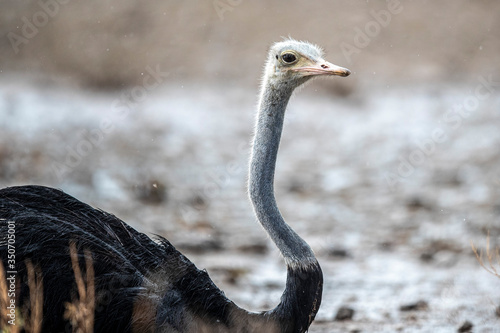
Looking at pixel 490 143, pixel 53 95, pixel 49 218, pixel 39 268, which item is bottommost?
pixel 39 268

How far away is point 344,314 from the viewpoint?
6699 mm

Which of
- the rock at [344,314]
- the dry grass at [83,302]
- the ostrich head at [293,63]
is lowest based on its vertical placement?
the dry grass at [83,302]

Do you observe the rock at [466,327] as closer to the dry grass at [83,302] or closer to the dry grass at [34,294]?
the dry grass at [83,302]

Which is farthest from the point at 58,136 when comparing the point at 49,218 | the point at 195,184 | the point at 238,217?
the point at 49,218

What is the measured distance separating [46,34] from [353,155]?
25.1 feet

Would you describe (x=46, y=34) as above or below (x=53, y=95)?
above

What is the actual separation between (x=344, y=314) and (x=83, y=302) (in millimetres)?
2900

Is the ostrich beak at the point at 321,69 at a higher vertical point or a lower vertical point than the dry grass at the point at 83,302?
higher

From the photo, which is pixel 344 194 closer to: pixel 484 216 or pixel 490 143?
pixel 484 216

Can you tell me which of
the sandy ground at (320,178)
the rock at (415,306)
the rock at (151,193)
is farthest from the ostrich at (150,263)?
the rock at (151,193)

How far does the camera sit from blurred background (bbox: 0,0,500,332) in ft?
26.4

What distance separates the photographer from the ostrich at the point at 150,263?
451 cm

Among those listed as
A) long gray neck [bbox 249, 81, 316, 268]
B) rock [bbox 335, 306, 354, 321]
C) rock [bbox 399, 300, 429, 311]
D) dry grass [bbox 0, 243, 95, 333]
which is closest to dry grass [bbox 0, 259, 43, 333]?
dry grass [bbox 0, 243, 95, 333]

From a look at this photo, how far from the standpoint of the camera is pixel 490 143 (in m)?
12.5
